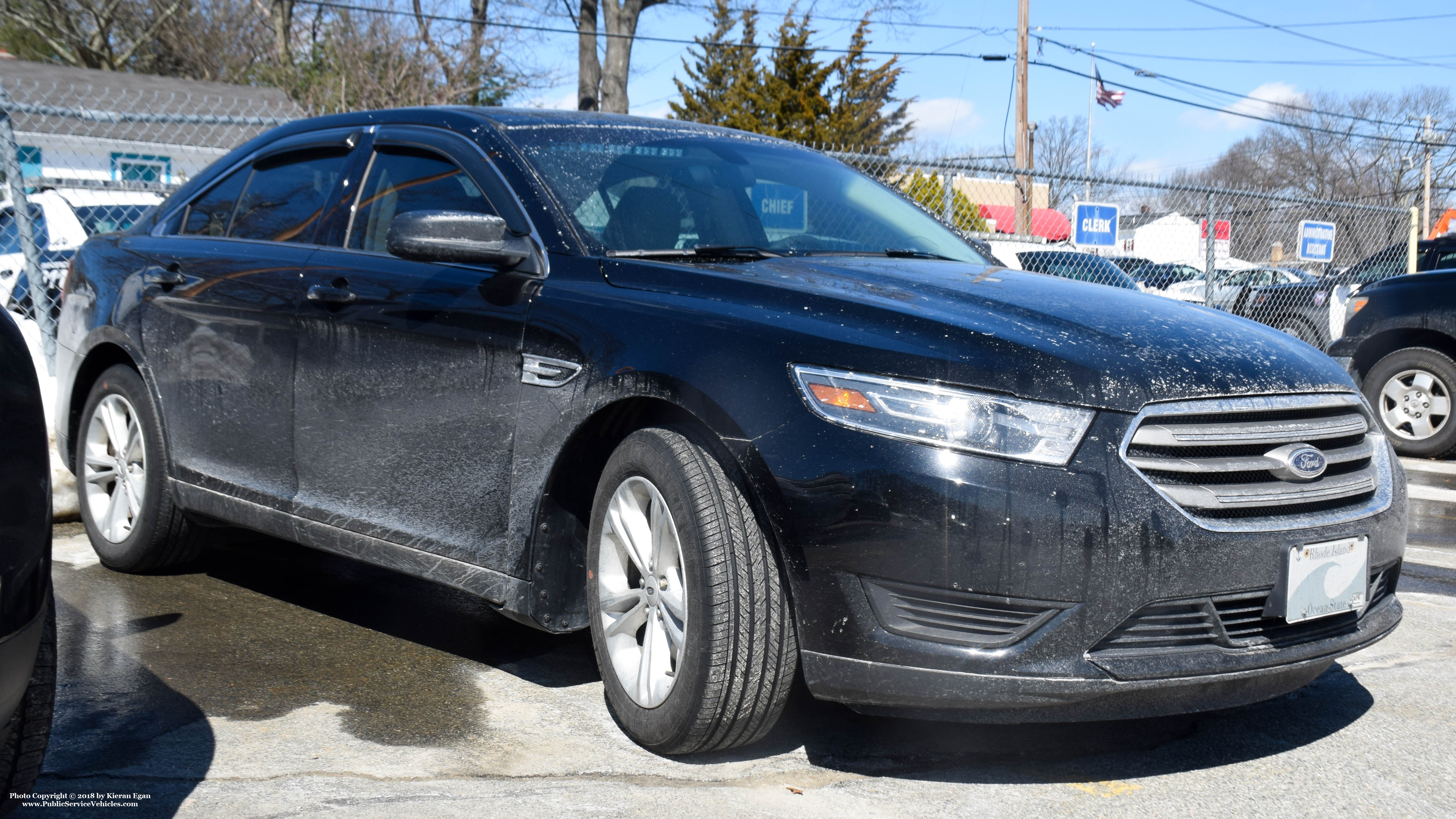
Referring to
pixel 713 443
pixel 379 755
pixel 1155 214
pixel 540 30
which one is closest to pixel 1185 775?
pixel 713 443

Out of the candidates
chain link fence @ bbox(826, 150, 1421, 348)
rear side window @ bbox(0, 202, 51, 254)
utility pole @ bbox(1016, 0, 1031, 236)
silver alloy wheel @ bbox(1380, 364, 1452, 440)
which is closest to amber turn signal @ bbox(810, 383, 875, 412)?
chain link fence @ bbox(826, 150, 1421, 348)

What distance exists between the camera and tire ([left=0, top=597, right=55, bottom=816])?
8.02 feet

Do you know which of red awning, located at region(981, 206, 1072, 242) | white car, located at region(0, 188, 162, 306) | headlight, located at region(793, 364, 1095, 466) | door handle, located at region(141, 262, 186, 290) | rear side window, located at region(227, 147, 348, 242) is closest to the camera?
headlight, located at region(793, 364, 1095, 466)

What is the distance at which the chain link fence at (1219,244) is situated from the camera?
35.1 ft

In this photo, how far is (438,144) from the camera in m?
3.82

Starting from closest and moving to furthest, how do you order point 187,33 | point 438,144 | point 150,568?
point 438,144 → point 150,568 → point 187,33

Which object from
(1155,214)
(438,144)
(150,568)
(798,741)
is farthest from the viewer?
(1155,214)

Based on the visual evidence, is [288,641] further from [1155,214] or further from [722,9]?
[722,9]

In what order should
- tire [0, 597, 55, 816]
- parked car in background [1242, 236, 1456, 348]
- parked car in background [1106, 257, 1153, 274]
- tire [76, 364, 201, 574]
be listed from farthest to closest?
parked car in background [1106, 257, 1153, 274] → parked car in background [1242, 236, 1456, 348] → tire [76, 364, 201, 574] → tire [0, 597, 55, 816]

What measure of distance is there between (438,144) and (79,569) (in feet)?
7.86

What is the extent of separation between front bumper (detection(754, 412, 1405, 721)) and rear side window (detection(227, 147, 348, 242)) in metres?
2.17

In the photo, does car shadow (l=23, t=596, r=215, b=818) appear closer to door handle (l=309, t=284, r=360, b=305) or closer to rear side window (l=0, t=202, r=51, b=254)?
door handle (l=309, t=284, r=360, b=305)

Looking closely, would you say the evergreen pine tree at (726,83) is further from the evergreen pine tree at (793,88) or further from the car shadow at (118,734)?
the car shadow at (118,734)

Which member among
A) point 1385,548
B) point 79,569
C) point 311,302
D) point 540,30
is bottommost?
point 79,569
